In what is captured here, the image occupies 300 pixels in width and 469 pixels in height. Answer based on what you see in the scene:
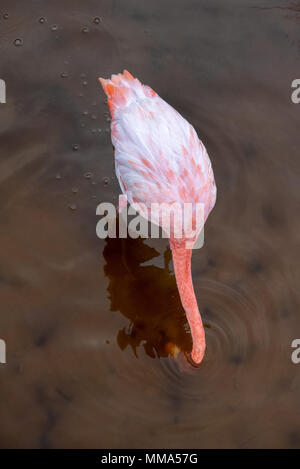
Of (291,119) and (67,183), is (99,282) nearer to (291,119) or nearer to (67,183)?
(67,183)

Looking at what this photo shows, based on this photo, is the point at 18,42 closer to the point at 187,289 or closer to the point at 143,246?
the point at 143,246

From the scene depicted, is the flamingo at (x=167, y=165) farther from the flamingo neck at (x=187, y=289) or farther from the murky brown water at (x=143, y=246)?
the murky brown water at (x=143, y=246)

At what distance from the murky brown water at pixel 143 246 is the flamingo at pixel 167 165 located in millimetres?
310

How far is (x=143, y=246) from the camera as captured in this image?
305 centimetres

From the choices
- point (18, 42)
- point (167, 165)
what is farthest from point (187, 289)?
point (18, 42)

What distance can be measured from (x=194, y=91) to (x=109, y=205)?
938 mm

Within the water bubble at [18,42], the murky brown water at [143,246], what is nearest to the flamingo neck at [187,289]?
the murky brown water at [143,246]

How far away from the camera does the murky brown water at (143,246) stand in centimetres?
257

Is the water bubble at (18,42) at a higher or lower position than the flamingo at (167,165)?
higher

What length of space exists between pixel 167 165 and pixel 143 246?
77cm

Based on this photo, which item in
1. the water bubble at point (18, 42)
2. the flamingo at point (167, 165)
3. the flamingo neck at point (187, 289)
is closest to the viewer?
the flamingo at point (167, 165)

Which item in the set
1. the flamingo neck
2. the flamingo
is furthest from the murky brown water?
the flamingo

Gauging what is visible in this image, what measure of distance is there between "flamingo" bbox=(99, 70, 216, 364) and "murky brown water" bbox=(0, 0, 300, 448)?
310 millimetres

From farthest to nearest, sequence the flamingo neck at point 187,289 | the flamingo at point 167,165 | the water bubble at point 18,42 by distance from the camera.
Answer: the water bubble at point 18,42 < the flamingo neck at point 187,289 < the flamingo at point 167,165
